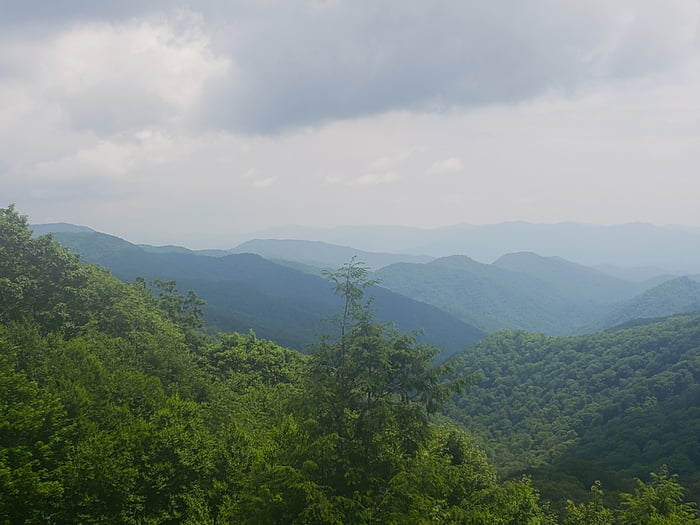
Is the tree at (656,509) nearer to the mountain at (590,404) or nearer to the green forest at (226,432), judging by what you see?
the green forest at (226,432)

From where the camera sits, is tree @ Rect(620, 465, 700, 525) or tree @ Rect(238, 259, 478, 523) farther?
tree @ Rect(620, 465, 700, 525)

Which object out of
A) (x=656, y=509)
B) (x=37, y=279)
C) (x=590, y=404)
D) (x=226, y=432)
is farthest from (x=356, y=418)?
(x=590, y=404)

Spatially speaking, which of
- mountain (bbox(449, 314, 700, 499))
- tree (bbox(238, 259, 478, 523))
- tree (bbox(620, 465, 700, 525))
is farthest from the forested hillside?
mountain (bbox(449, 314, 700, 499))

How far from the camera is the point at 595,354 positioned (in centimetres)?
11775

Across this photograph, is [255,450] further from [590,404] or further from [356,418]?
[590,404]

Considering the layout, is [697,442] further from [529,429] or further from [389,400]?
[389,400]

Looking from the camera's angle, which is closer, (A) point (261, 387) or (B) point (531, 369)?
(A) point (261, 387)

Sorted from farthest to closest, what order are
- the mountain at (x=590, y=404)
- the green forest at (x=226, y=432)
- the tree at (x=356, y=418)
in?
the mountain at (x=590, y=404), the green forest at (x=226, y=432), the tree at (x=356, y=418)

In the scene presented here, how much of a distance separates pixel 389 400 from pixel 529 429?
90074 mm

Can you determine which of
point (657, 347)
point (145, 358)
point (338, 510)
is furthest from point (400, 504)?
point (657, 347)

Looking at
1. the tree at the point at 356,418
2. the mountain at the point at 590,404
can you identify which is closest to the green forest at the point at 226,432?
the tree at the point at 356,418

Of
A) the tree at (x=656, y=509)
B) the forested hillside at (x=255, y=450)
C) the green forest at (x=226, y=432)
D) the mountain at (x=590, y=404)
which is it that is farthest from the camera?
the mountain at (x=590, y=404)

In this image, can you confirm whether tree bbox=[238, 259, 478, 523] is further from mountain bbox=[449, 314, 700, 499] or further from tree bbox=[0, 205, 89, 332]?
mountain bbox=[449, 314, 700, 499]

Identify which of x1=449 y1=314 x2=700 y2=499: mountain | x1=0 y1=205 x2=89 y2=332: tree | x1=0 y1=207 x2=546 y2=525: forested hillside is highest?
x1=0 y1=205 x2=89 y2=332: tree
